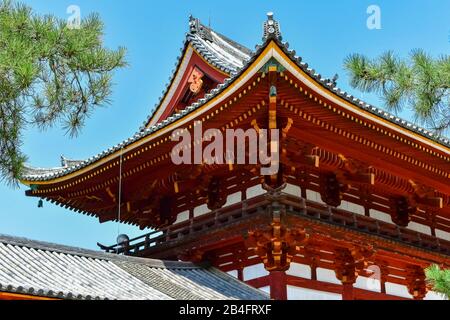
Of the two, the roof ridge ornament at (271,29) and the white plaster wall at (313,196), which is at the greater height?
the roof ridge ornament at (271,29)

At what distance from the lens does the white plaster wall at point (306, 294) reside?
55.6 ft

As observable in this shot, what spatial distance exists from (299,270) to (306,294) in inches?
22.5

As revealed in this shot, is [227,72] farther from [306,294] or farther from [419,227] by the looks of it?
[419,227]

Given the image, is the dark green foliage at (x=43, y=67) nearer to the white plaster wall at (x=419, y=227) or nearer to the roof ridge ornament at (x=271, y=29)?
the roof ridge ornament at (x=271, y=29)

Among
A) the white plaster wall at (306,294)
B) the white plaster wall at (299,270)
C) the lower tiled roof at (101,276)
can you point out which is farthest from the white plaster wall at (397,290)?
the lower tiled roof at (101,276)

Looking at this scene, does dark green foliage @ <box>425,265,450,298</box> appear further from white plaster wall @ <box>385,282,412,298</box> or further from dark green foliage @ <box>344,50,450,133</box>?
white plaster wall @ <box>385,282,412,298</box>

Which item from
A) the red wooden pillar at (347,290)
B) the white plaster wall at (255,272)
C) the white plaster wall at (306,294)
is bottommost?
the white plaster wall at (306,294)

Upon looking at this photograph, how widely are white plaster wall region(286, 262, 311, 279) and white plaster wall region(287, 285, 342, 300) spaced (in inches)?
13.2

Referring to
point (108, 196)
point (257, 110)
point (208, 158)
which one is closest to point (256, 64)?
point (257, 110)

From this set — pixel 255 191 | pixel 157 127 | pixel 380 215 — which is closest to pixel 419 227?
pixel 380 215

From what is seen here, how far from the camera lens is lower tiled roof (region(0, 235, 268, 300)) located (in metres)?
14.1

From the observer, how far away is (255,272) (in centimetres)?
1755

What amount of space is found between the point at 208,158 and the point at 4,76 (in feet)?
22.8

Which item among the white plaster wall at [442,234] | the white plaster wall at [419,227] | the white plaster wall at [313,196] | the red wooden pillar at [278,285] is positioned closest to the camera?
the red wooden pillar at [278,285]
